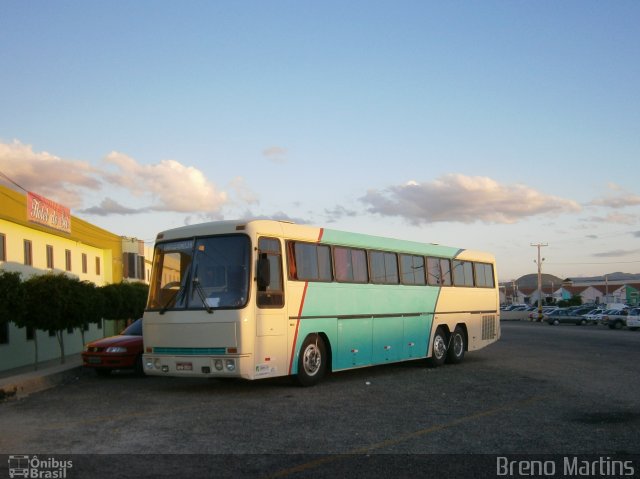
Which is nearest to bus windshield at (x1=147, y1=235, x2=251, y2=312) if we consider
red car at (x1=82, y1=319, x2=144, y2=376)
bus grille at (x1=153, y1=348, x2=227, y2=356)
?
bus grille at (x1=153, y1=348, x2=227, y2=356)

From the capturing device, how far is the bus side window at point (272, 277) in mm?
13234

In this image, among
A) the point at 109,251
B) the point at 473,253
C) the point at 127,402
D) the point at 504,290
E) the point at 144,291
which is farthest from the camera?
the point at 504,290

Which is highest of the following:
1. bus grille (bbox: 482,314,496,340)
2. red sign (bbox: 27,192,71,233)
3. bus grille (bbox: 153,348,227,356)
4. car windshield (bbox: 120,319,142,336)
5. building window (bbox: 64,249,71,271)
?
red sign (bbox: 27,192,71,233)

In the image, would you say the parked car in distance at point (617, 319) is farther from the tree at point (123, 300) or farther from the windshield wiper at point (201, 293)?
the windshield wiper at point (201, 293)

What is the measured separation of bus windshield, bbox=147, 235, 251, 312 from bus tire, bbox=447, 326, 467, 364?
30.0 ft

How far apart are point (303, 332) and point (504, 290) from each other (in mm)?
178444

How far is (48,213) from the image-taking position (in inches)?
1229

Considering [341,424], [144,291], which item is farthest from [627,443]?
[144,291]

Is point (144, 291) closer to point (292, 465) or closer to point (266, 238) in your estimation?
point (266, 238)

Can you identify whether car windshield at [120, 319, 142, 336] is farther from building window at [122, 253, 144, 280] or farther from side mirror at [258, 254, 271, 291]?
building window at [122, 253, 144, 280]

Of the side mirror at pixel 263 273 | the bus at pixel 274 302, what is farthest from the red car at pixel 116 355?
the side mirror at pixel 263 273

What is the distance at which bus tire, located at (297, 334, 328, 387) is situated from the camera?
14.2m

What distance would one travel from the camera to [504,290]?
609 ft

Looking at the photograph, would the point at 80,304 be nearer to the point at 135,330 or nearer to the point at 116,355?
the point at 135,330
